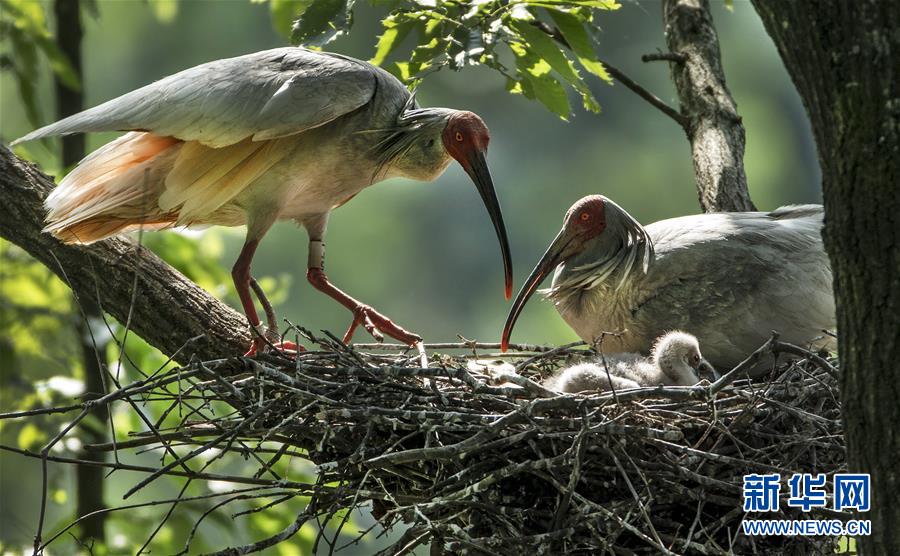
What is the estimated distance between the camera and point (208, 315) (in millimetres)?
4570

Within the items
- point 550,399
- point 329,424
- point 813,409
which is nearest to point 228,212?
point 329,424

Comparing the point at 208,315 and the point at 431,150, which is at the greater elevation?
the point at 431,150

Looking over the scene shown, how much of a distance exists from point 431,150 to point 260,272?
27884 mm

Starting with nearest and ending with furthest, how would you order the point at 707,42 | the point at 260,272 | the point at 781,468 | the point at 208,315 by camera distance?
1. the point at 781,468
2. the point at 208,315
3. the point at 707,42
4. the point at 260,272

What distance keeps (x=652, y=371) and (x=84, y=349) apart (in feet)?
13.3

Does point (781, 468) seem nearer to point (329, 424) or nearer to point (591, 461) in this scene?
point (591, 461)

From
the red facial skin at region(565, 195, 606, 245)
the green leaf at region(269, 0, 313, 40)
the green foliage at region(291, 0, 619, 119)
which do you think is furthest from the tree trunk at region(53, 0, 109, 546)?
the red facial skin at region(565, 195, 606, 245)

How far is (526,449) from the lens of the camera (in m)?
3.64

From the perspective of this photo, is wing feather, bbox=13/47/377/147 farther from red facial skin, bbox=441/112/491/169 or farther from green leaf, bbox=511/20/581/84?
green leaf, bbox=511/20/581/84

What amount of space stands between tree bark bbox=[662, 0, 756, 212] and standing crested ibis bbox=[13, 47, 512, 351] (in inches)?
42.9

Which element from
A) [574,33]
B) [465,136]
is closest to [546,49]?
[574,33]

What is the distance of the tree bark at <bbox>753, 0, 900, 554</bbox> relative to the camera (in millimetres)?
2395

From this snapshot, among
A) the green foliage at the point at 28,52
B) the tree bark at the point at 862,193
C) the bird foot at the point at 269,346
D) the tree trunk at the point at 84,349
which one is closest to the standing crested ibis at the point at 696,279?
the bird foot at the point at 269,346

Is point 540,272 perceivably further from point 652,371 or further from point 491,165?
point 491,165
